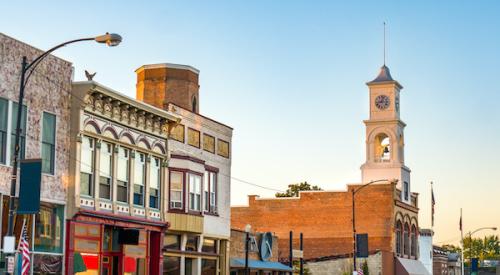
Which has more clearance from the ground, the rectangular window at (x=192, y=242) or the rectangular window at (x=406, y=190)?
the rectangular window at (x=406, y=190)

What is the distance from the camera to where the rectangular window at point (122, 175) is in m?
39.4

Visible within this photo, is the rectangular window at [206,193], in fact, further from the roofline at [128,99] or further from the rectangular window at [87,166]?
the rectangular window at [87,166]

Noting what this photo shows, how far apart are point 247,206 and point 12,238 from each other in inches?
2506

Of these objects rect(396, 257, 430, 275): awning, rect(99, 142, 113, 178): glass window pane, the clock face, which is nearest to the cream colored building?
rect(99, 142, 113, 178): glass window pane

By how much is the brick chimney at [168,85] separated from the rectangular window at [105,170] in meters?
11.5

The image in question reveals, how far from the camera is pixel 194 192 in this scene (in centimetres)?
4672

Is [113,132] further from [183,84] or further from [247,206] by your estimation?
[247,206]

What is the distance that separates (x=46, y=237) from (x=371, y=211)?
174 feet

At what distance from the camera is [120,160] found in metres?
39.6

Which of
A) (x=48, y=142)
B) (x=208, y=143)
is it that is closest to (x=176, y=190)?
(x=208, y=143)

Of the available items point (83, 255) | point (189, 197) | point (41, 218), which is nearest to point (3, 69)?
point (41, 218)

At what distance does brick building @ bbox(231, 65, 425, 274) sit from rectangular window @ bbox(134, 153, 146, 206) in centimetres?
4010

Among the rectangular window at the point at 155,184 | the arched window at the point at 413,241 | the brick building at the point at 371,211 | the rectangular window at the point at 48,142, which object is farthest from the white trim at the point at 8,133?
the arched window at the point at 413,241

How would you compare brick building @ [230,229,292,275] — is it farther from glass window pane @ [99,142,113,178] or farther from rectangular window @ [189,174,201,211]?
glass window pane @ [99,142,113,178]
